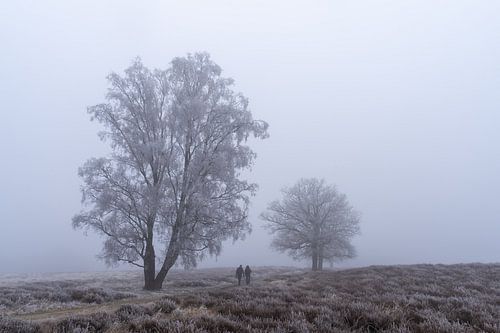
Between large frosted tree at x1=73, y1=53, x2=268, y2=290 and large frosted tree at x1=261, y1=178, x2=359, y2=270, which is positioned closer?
large frosted tree at x1=73, y1=53, x2=268, y2=290

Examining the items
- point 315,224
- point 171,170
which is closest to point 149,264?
point 171,170

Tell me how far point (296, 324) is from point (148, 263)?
674 inches

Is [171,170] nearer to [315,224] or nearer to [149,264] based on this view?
[149,264]

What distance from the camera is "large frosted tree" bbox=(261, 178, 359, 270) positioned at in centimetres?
4906

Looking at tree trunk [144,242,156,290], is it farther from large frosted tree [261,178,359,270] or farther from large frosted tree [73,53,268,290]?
large frosted tree [261,178,359,270]

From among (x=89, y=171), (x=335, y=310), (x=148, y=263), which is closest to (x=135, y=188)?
(x=89, y=171)

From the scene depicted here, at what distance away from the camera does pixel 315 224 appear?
1957 inches

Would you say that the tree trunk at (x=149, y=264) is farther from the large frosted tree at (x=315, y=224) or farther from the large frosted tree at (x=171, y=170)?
the large frosted tree at (x=315, y=224)

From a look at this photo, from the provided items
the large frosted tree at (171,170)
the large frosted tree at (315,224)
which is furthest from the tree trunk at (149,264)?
the large frosted tree at (315,224)

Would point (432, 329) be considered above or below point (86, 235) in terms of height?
below

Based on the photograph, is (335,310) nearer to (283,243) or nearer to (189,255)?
(189,255)

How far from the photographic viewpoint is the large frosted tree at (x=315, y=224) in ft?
161

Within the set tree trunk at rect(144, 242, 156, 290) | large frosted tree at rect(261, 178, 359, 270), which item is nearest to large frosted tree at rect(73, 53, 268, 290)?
tree trunk at rect(144, 242, 156, 290)

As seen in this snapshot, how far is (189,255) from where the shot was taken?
24.2 metres
